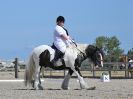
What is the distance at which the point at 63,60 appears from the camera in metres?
15.4

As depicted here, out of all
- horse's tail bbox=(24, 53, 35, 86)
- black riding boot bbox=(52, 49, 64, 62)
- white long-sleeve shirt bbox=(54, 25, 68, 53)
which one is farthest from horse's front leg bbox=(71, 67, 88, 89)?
horse's tail bbox=(24, 53, 35, 86)

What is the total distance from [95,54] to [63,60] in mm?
1130

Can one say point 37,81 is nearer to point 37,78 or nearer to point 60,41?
point 37,78

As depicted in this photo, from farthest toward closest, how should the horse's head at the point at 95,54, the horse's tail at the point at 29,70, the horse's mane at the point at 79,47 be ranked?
1. the horse's head at the point at 95,54
2. the horse's tail at the point at 29,70
3. the horse's mane at the point at 79,47

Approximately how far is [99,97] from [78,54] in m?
3.89

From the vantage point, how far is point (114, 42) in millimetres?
105188

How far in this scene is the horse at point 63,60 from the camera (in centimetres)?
1538

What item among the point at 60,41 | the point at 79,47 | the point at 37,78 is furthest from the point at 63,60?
the point at 37,78

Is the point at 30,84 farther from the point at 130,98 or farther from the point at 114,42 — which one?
the point at 114,42

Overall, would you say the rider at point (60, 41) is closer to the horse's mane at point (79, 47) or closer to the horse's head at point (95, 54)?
the horse's mane at point (79, 47)

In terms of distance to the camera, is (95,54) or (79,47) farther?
(95,54)

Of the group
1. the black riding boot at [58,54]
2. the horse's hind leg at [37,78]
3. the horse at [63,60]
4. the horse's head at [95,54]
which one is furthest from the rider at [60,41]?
the horse's head at [95,54]

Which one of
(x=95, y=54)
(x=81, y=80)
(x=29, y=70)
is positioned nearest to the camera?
(x=81, y=80)

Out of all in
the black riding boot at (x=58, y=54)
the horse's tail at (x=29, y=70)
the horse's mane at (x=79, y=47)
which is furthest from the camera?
the horse's tail at (x=29, y=70)
